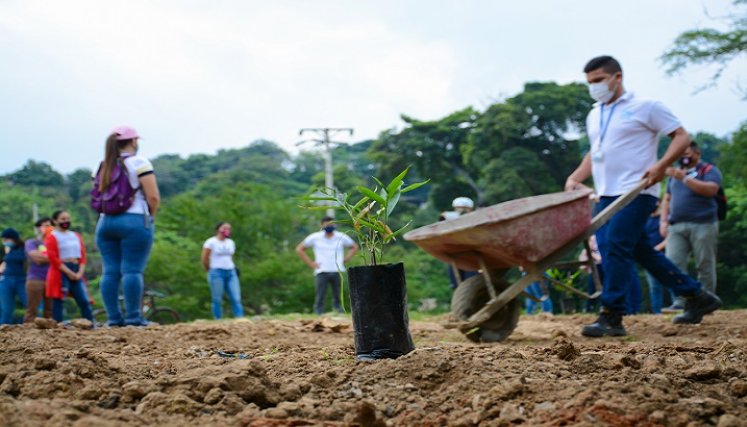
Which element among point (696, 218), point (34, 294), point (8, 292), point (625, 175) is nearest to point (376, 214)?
point (625, 175)

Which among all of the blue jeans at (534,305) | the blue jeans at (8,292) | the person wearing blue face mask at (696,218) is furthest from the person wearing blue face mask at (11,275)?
the person wearing blue face mask at (696,218)

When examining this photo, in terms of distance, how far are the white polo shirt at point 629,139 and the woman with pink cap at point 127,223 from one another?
3.32m

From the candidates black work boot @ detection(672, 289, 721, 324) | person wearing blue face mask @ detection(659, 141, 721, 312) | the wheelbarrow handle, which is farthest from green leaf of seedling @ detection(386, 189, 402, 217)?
person wearing blue face mask @ detection(659, 141, 721, 312)

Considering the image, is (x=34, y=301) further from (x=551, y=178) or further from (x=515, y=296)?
(x=551, y=178)

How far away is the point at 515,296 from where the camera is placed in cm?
540

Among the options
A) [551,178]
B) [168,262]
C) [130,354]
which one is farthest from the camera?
[551,178]

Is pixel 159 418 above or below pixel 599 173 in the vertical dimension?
below

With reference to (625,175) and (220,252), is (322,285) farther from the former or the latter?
(625,175)

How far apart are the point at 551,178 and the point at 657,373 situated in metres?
31.0

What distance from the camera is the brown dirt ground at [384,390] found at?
2.19 meters

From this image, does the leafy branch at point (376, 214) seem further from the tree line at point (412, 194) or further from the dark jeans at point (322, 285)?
the tree line at point (412, 194)

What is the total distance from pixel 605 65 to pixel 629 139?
53 centimetres

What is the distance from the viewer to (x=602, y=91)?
5.42 m

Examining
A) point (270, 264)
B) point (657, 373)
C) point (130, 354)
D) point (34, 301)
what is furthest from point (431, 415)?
point (270, 264)
